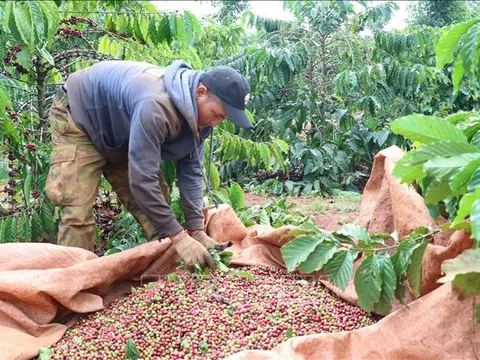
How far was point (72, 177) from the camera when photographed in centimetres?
256

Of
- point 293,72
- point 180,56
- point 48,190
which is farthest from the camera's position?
point 293,72

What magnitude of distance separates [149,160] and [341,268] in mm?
897

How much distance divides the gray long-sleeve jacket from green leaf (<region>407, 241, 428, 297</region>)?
956 mm

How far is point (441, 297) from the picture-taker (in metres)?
1.48

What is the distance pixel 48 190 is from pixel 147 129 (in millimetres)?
709

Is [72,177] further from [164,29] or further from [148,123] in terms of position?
[164,29]

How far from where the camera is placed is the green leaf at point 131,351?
5.51ft

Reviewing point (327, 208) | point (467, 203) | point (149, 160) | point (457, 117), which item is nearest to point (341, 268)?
point (457, 117)

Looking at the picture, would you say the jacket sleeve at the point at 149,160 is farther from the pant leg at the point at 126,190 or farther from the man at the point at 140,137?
the pant leg at the point at 126,190

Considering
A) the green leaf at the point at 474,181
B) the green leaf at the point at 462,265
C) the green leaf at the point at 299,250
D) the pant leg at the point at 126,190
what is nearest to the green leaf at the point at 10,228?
the pant leg at the point at 126,190

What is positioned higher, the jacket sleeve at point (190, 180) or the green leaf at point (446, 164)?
the green leaf at point (446, 164)

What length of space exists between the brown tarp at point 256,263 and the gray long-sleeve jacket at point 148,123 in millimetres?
164

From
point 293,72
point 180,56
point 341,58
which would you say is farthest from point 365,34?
point 180,56

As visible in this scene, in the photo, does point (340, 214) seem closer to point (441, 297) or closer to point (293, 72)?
point (293, 72)
